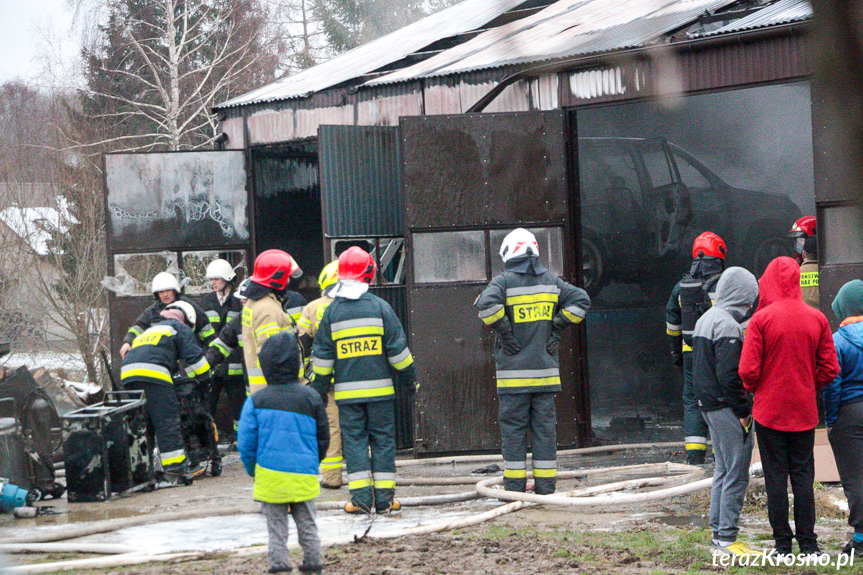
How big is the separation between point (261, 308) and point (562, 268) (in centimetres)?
290

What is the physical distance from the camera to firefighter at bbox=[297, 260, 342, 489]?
7.40 meters

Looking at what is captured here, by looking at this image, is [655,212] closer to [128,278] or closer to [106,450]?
[128,278]

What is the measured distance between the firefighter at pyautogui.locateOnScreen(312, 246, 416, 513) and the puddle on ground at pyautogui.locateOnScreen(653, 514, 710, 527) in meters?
1.73

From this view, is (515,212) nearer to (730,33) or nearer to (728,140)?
(730,33)

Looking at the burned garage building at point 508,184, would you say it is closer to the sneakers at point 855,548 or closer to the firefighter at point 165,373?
the firefighter at point 165,373

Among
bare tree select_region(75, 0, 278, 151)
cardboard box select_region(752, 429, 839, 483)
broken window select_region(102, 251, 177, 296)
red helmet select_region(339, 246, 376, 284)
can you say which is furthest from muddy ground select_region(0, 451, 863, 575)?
bare tree select_region(75, 0, 278, 151)

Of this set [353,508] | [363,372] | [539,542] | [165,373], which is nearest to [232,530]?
[353,508]

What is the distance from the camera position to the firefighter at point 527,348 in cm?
680

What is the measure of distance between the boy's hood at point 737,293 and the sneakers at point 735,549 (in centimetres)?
121

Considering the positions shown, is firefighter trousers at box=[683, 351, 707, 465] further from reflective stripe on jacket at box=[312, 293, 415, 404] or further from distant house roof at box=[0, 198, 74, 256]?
distant house roof at box=[0, 198, 74, 256]

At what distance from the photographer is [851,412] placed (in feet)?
16.7

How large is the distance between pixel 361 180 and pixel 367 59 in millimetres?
4426

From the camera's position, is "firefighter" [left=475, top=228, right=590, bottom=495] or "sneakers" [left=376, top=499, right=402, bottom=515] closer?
"sneakers" [left=376, top=499, right=402, bottom=515]

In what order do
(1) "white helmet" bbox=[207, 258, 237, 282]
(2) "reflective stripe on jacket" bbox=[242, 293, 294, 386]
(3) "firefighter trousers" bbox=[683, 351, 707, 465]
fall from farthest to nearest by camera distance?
(1) "white helmet" bbox=[207, 258, 237, 282] < (3) "firefighter trousers" bbox=[683, 351, 707, 465] < (2) "reflective stripe on jacket" bbox=[242, 293, 294, 386]
